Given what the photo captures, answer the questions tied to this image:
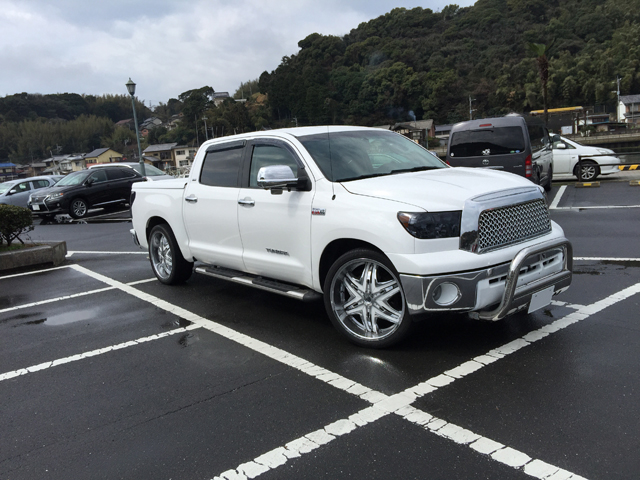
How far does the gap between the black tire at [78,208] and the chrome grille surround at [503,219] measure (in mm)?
17543

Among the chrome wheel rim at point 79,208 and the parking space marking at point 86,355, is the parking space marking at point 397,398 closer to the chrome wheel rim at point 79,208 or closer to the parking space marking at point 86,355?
the parking space marking at point 86,355

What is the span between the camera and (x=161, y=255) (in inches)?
281

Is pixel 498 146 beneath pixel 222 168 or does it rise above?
beneath

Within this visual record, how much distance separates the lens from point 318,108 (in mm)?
55500

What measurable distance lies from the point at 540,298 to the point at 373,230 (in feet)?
4.54

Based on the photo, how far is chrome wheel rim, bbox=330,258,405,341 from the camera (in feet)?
13.8

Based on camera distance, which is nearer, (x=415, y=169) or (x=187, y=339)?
(x=187, y=339)

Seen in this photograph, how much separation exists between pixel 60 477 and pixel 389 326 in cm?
252

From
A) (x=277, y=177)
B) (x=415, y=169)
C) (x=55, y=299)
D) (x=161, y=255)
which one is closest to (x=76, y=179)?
(x=55, y=299)

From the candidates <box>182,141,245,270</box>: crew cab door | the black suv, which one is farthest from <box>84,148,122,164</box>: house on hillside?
<box>182,141,245,270</box>: crew cab door

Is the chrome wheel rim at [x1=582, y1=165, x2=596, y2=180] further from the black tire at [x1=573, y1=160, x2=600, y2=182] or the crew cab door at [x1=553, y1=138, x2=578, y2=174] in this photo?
the crew cab door at [x1=553, y1=138, x2=578, y2=174]

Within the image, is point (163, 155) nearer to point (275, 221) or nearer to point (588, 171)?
point (588, 171)

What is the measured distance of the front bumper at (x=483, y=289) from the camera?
3793 millimetres

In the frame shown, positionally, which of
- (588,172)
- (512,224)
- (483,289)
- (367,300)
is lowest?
(588,172)
